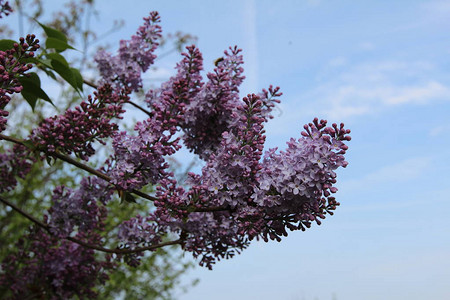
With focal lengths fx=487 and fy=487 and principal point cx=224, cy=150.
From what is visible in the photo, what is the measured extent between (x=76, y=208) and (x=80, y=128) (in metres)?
1.40

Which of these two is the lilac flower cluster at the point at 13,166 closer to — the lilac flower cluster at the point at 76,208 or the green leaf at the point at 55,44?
the lilac flower cluster at the point at 76,208

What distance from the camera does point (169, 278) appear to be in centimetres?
965

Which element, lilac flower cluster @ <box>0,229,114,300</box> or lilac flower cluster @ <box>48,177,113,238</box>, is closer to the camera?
lilac flower cluster @ <box>48,177,113,238</box>

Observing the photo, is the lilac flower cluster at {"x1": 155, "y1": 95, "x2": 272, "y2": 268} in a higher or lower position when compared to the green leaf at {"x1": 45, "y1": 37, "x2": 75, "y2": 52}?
lower

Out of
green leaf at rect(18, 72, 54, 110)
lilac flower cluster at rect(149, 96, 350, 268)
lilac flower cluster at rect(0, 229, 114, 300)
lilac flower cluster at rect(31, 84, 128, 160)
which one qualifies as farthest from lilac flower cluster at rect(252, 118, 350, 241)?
lilac flower cluster at rect(0, 229, 114, 300)

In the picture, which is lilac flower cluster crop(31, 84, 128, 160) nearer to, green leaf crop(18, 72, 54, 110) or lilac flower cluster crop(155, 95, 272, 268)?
green leaf crop(18, 72, 54, 110)

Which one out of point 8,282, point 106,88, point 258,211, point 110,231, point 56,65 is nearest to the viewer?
point 258,211

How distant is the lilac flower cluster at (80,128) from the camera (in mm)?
3332

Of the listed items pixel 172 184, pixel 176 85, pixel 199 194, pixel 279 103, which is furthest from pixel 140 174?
pixel 279 103

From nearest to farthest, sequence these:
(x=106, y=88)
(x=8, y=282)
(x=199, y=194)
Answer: (x=199, y=194) → (x=106, y=88) → (x=8, y=282)

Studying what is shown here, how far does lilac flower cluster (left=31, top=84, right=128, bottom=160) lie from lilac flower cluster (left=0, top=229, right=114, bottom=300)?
1.88 metres

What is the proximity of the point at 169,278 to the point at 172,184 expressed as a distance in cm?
692

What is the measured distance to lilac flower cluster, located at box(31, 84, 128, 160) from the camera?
Answer: 3.33 metres

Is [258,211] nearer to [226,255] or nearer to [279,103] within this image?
[226,255]
